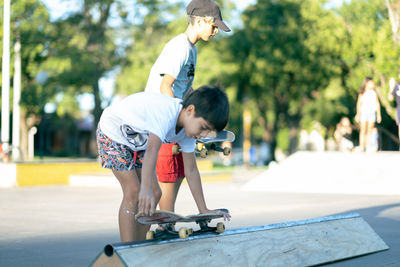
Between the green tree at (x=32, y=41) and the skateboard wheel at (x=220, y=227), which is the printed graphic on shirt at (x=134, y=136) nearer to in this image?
the skateboard wheel at (x=220, y=227)

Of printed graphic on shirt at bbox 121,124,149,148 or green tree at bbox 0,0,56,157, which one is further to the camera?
green tree at bbox 0,0,56,157

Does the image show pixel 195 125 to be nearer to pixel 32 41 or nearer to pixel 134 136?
pixel 134 136

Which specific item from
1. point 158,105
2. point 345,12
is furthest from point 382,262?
point 345,12

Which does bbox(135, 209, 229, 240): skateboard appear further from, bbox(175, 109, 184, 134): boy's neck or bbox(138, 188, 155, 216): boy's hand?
bbox(175, 109, 184, 134): boy's neck

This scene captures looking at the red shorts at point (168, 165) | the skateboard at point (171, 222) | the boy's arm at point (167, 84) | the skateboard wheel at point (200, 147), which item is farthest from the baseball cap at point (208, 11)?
the skateboard at point (171, 222)

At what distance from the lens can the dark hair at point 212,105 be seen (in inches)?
142

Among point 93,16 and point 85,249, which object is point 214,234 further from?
point 93,16

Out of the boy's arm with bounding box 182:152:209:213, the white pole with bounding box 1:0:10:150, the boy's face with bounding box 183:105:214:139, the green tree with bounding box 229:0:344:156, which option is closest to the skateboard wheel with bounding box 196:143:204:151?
the boy's arm with bounding box 182:152:209:213

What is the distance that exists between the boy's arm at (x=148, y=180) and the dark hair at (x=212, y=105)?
32 centimetres

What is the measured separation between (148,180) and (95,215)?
5.03 meters

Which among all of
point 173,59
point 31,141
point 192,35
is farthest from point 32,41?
point 173,59

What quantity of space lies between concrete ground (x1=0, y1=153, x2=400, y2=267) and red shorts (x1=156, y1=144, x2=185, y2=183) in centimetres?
92

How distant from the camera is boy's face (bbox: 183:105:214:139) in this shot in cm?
364

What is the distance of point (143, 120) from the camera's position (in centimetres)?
382
